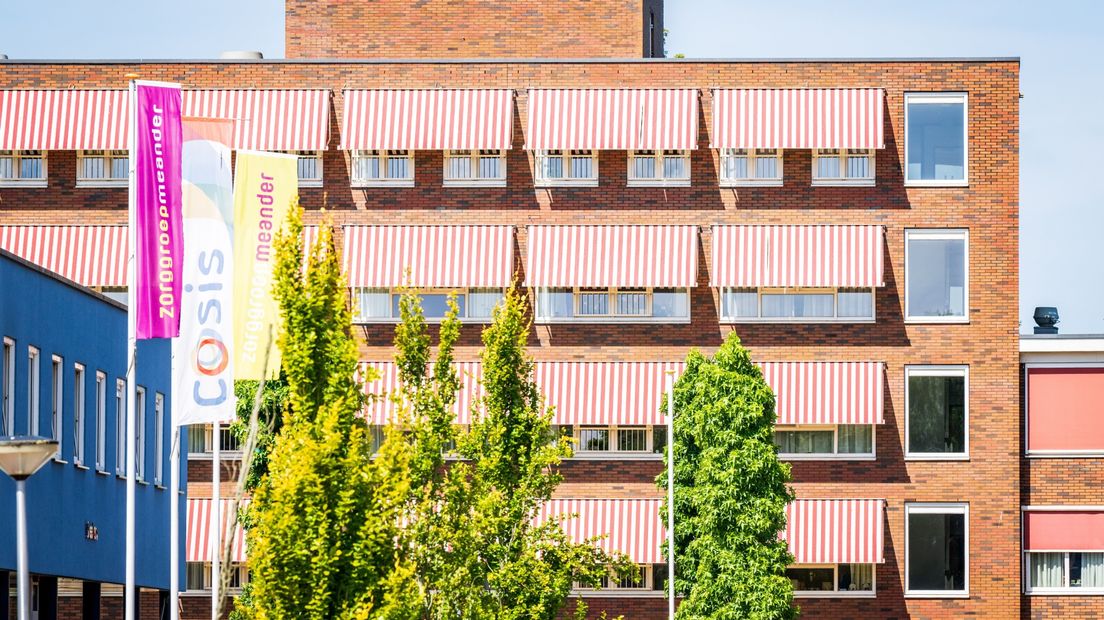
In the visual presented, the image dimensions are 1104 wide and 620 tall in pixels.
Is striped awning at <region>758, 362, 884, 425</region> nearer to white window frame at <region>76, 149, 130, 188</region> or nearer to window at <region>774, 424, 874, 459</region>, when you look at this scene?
window at <region>774, 424, 874, 459</region>

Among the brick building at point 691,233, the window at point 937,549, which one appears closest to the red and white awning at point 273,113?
the brick building at point 691,233

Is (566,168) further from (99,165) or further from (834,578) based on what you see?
(834,578)

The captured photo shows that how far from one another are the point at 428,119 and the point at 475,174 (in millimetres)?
1967

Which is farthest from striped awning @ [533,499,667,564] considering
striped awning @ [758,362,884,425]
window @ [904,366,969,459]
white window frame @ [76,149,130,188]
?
white window frame @ [76,149,130,188]

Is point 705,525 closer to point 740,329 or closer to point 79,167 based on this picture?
point 740,329

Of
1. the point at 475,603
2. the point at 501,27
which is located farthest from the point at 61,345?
the point at 501,27

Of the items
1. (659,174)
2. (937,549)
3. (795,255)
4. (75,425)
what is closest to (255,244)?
(75,425)

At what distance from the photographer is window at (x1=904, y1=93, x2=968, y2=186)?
189ft

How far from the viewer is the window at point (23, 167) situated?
58000 millimetres

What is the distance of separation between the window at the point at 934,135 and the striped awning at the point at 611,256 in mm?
6129

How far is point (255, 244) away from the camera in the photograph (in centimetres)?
4259

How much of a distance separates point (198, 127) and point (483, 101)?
2173 cm

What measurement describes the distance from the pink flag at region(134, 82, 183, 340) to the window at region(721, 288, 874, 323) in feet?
83.9

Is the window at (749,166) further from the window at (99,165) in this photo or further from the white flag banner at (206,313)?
the white flag banner at (206,313)
